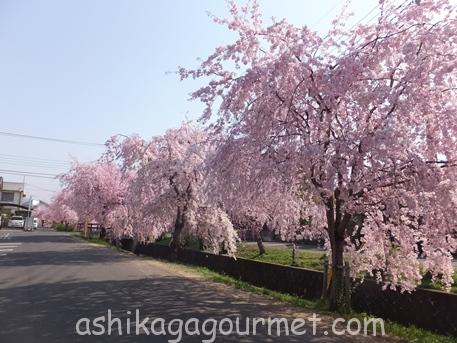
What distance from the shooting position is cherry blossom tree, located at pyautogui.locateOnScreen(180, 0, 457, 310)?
10.5 meters

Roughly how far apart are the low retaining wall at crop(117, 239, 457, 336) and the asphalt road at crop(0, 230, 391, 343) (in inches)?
87.5

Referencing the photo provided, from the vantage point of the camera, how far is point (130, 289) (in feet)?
50.5

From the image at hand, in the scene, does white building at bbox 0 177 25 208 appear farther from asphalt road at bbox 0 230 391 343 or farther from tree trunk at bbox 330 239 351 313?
tree trunk at bbox 330 239 351 313

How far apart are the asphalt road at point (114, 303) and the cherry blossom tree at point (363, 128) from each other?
284 centimetres

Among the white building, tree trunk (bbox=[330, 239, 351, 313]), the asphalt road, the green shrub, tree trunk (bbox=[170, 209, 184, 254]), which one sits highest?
the white building

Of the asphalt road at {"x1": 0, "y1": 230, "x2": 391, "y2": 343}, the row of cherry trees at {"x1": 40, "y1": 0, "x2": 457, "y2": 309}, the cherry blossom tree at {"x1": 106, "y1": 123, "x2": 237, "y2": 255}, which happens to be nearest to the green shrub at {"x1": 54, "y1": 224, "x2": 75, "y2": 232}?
the cherry blossom tree at {"x1": 106, "y1": 123, "x2": 237, "y2": 255}

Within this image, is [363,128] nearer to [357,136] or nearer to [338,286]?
[357,136]

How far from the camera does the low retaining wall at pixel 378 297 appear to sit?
11906 millimetres

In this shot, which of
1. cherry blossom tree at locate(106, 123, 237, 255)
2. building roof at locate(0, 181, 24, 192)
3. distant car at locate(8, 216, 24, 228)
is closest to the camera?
cherry blossom tree at locate(106, 123, 237, 255)

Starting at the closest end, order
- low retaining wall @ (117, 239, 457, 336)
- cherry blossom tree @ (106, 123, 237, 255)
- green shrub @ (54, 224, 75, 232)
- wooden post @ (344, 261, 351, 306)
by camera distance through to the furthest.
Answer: low retaining wall @ (117, 239, 457, 336)
wooden post @ (344, 261, 351, 306)
cherry blossom tree @ (106, 123, 237, 255)
green shrub @ (54, 224, 75, 232)

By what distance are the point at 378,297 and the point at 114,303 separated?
7.12 metres

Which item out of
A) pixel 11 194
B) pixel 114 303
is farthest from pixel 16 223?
pixel 114 303

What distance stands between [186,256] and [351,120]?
20.1 m

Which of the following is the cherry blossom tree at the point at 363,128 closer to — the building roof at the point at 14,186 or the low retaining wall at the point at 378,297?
the low retaining wall at the point at 378,297
